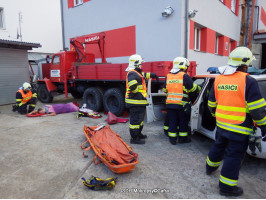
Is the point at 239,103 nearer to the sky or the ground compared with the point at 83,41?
nearer to the ground

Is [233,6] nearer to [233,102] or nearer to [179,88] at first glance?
[179,88]

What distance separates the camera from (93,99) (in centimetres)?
739

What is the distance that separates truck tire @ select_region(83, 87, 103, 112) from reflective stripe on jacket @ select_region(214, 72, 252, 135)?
200 inches

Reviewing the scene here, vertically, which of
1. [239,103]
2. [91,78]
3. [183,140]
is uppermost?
[91,78]

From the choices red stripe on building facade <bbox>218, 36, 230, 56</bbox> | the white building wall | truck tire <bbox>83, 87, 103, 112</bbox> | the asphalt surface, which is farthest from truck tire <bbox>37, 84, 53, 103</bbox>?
red stripe on building facade <bbox>218, 36, 230, 56</bbox>

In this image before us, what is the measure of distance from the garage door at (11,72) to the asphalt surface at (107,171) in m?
5.91

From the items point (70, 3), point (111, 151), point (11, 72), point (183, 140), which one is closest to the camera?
point (111, 151)

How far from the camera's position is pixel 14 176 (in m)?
2.95

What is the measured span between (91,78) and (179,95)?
4069 millimetres

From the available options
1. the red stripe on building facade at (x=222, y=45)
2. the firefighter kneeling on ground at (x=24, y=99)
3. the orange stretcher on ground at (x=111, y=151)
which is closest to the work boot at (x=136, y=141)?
the orange stretcher on ground at (x=111, y=151)

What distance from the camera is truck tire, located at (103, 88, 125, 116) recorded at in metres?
6.36

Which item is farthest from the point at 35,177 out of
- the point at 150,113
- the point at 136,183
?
the point at 150,113

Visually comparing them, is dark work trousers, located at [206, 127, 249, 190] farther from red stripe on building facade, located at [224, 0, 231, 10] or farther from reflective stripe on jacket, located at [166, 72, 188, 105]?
red stripe on building facade, located at [224, 0, 231, 10]

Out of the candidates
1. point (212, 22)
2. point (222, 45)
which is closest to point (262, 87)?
point (212, 22)
